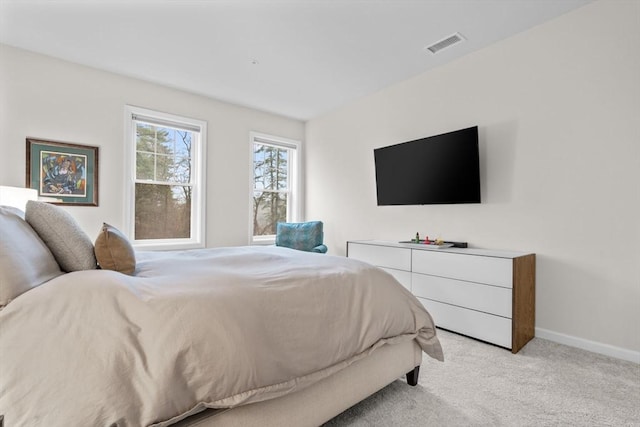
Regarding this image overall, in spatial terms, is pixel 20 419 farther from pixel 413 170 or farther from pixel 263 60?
pixel 413 170

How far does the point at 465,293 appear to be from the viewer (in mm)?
2697

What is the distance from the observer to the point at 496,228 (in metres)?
2.94

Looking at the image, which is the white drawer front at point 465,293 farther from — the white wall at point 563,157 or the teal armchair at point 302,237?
the teal armchair at point 302,237

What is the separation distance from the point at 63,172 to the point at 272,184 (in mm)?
2568

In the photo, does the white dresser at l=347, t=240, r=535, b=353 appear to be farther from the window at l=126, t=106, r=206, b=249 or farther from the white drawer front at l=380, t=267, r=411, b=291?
the window at l=126, t=106, r=206, b=249

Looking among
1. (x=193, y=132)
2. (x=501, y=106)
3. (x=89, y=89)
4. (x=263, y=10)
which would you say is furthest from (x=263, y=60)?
(x=501, y=106)

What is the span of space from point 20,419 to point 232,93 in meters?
3.79

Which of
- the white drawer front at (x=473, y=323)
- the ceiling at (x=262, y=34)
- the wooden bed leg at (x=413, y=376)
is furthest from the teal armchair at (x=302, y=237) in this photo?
the wooden bed leg at (x=413, y=376)

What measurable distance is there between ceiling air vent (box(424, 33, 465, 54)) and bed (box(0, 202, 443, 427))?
248 cm

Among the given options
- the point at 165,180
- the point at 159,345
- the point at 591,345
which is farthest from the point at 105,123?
the point at 591,345

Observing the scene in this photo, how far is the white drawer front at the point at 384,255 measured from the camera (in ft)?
10.6

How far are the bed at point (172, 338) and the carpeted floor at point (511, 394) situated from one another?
193 millimetres

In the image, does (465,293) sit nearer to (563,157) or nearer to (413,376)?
(413,376)

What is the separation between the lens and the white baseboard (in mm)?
2209
